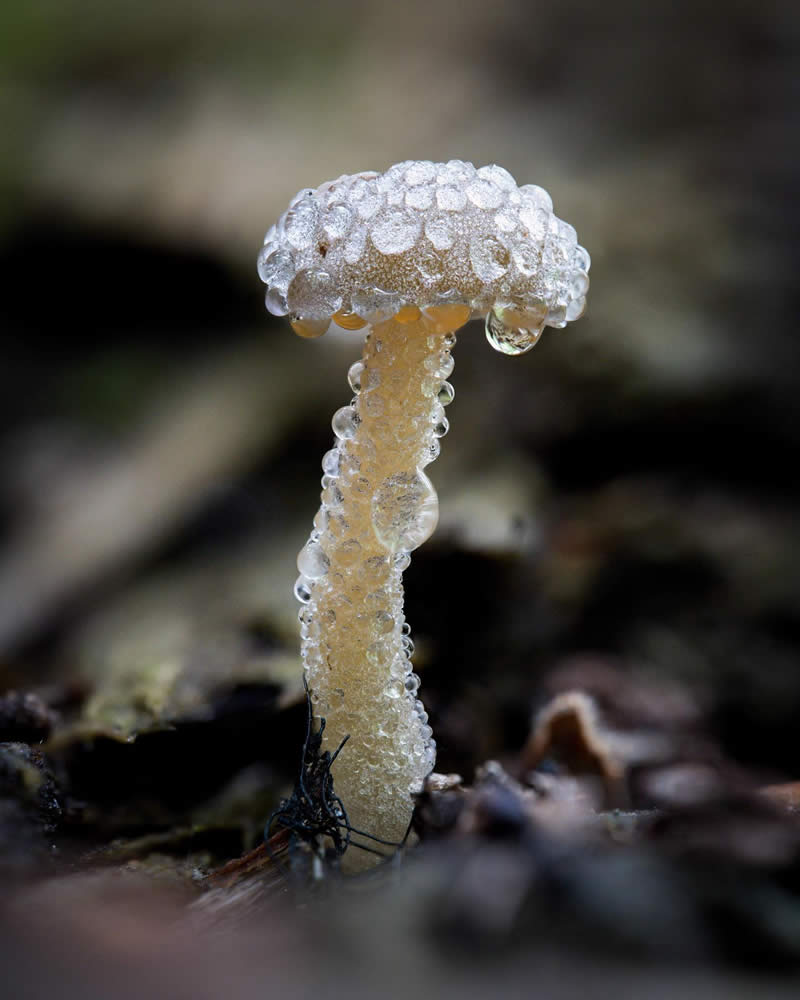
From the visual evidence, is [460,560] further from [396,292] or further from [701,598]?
[396,292]

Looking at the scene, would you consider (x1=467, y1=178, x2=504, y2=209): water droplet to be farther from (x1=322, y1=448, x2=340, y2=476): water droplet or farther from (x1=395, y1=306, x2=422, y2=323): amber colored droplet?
(x1=322, y1=448, x2=340, y2=476): water droplet

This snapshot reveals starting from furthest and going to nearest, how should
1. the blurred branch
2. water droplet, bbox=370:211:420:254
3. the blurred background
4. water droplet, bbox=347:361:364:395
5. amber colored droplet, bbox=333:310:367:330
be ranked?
the blurred branch, the blurred background, water droplet, bbox=347:361:364:395, amber colored droplet, bbox=333:310:367:330, water droplet, bbox=370:211:420:254

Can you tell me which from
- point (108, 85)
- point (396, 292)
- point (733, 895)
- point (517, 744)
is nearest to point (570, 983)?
point (733, 895)

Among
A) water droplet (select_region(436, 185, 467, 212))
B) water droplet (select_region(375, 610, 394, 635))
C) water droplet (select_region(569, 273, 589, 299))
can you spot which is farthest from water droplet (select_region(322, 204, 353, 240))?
water droplet (select_region(375, 610, 394, 635))

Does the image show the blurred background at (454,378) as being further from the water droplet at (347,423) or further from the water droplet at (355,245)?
the water droplet at (355,245)

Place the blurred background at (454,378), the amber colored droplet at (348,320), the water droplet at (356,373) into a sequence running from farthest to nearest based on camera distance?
1. the blurred background at (454,378)
2. the water droplet at (356,373)
3. the amber colored droplet at (348,320)

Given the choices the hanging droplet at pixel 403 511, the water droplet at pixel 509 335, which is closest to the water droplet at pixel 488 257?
the water droplet at pixel 509 335
